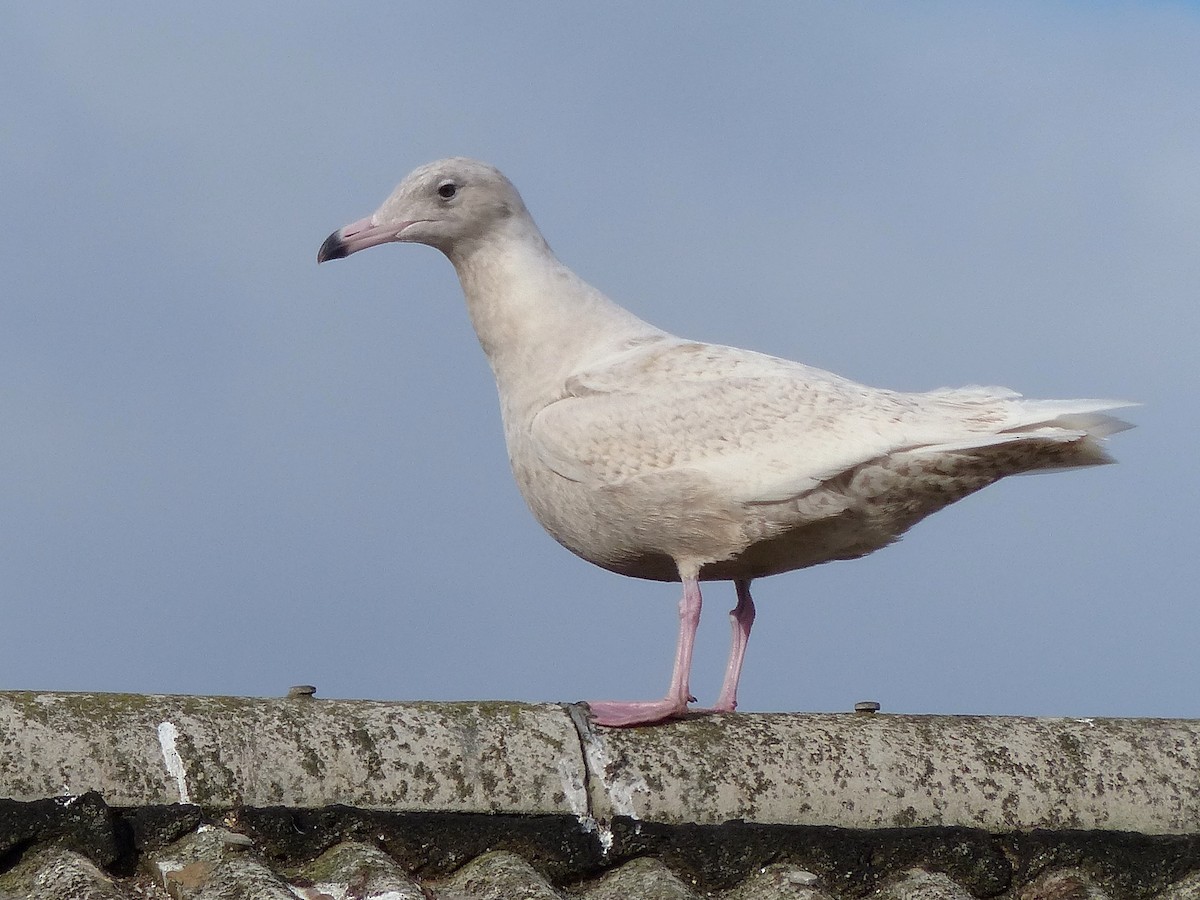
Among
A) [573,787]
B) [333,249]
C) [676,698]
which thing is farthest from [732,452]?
[333,249]

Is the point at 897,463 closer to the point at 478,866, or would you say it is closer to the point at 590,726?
the point at 590,726

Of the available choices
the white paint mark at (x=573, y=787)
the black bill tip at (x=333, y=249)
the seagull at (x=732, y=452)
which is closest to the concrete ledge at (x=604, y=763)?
the white paint mark at (x=573, y=787)

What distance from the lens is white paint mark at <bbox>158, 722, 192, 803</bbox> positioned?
406cm

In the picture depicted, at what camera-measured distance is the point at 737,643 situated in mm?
6422

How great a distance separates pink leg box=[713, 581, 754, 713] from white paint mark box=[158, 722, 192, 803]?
8.23 feet

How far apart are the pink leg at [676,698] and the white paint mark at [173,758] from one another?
1.15 m

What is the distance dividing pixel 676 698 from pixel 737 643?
3.90 feet

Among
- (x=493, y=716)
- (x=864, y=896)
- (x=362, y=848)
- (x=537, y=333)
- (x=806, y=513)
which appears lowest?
(x=864, y=896)

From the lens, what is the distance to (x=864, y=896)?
439 centimetres

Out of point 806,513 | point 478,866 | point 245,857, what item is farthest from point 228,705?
point 806,513

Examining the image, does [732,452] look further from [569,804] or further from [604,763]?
[569,804]

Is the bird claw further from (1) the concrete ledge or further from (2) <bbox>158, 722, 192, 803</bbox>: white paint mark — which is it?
(2) <bbox>158, 722, 192, 803</bbox>: white paint mark

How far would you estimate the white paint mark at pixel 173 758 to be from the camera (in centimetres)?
406

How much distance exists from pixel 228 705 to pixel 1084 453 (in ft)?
9.76
